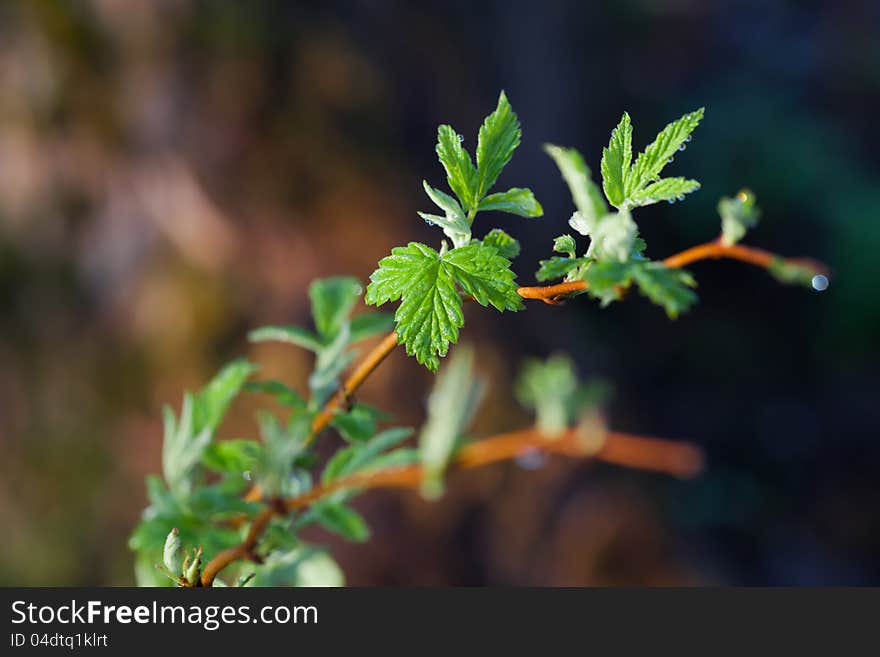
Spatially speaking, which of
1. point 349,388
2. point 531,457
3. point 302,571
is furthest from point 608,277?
point 302,571

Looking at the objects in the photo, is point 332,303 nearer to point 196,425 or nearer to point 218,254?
point 196,425

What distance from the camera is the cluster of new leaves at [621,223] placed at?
38 centimetres

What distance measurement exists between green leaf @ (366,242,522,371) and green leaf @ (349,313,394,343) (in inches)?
7.5

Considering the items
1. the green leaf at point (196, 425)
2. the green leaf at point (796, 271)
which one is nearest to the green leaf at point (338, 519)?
the green leaf at point (196, 425)

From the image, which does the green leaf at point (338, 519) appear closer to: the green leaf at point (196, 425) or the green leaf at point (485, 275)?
the green leaf at point (196, 425)

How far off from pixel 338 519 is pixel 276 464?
4.6 inches

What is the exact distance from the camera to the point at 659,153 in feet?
1.41

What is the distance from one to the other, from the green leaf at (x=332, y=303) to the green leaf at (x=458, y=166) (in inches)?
7.7

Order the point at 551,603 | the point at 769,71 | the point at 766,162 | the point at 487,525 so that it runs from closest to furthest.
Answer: the point at 551,603 → the point at 487,525 → the point at 766,162 → the point at 769,71

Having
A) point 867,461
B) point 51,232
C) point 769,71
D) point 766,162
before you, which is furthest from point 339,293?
point 769,71

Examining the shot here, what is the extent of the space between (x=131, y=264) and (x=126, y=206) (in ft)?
0.54

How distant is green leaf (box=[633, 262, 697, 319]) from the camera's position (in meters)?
0.35

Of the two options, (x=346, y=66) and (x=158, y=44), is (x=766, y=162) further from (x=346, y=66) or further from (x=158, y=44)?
(x=158, y=44)

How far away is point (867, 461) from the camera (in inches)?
152
